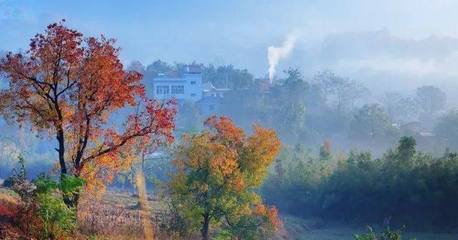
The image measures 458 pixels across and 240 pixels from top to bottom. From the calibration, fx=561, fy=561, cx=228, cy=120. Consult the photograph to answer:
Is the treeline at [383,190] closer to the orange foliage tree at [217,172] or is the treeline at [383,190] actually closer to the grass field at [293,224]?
the grass field at [293,224]

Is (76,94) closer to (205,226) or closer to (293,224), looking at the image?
(205,226)

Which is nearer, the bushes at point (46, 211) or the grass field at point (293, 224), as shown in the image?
the bushes at point (46, 211)

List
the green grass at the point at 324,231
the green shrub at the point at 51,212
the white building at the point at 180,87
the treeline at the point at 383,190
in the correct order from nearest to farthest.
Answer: the green shrub at the point at 51,212 < the green grass at the point at 324,231 < the treeline at the point at 383,190 < the white building at the point at 180,87

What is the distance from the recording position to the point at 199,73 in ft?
387

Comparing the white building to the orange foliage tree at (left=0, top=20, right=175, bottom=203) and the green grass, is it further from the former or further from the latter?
the orange foliage tree at (left=0, top=20, right=175, bottom=203)

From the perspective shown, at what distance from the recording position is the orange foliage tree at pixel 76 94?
1905 centimetres

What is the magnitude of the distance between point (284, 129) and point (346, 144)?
11463 mm

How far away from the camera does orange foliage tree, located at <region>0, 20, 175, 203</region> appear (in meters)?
19.0

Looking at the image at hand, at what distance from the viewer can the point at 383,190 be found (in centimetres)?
5247

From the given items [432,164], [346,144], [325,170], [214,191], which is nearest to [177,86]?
[346,144]

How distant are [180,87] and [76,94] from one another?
318 feet

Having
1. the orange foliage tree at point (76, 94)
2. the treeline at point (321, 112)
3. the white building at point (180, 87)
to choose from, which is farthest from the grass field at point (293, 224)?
the white building at point (180, 87)

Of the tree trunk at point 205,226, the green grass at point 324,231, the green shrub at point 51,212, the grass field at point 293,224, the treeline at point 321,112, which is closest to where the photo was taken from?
the green shrub at point 51,212

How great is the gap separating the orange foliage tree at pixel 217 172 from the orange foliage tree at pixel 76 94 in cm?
779
